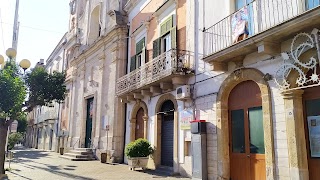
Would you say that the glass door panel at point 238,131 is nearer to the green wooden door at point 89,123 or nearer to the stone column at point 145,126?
the stone column at point 145,126

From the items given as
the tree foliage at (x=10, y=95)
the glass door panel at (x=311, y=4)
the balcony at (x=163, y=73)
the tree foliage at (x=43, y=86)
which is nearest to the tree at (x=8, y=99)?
the tree foliage at (x=10, y=95)

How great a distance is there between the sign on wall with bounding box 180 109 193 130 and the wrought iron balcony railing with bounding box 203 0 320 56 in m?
2.22

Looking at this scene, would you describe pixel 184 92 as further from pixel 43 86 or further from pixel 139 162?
pixel 43 86

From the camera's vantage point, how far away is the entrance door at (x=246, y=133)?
305 inches

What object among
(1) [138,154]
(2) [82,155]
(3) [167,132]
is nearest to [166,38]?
(3) [167,132]

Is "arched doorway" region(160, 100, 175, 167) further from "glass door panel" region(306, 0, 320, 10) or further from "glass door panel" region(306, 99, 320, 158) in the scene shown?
"glass door panel" region(306, 0, 320, 10)

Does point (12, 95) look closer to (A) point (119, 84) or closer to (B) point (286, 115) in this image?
(A) point (119, 84)

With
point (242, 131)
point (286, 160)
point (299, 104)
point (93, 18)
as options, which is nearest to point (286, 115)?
point (299, 104)

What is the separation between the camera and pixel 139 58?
15.0m

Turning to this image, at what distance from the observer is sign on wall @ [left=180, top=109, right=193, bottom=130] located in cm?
1028

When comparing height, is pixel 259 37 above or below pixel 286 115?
above

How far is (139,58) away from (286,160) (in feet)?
31.7

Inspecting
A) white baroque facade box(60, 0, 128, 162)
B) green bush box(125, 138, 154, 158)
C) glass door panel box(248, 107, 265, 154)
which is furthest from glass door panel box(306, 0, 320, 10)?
white baroque facade box(60, 0, 128, 162)

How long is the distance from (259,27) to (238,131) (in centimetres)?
297
